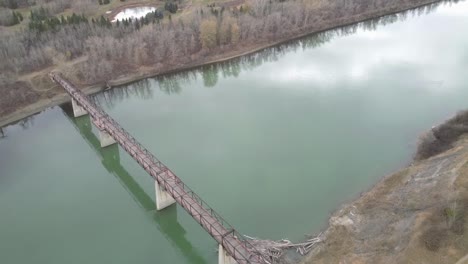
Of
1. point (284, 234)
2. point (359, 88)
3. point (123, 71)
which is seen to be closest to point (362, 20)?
point (359, 88)

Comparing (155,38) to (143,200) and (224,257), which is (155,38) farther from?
(224,257)

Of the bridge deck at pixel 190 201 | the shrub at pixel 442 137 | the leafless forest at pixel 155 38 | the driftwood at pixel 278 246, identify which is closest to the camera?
the bridge deck at pixel 190 201

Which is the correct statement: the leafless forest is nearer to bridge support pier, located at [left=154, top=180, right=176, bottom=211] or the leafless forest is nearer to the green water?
the green water

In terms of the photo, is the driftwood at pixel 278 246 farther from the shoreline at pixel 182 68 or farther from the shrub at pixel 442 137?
the shoreline at pixel 182 68

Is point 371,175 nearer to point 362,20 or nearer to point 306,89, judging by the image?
point 306,89

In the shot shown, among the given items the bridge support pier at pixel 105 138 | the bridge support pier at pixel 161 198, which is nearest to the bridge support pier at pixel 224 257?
the bridge support pier at pixel 161 198
